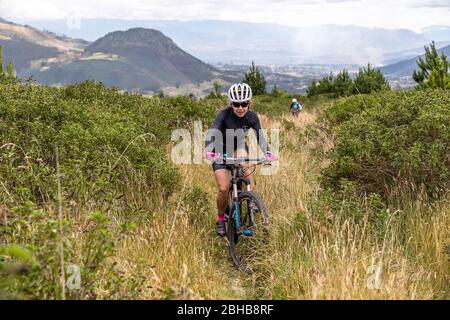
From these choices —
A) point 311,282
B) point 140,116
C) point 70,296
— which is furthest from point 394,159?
point 140,116

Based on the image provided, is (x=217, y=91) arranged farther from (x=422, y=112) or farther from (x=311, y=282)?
(x=311, y=282)

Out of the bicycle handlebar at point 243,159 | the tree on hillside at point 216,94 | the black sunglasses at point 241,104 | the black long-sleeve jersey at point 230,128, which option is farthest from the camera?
the tree on hillside at point 216,94

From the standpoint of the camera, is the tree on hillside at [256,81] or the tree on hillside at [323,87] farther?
the tree on hillside at [256,81]

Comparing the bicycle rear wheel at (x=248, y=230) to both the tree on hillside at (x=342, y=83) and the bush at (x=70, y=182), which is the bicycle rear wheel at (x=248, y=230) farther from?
the tree on hillside at (x=342, y=83)

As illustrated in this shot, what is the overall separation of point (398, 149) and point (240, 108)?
2.28 metres

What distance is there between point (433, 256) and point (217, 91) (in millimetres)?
33328

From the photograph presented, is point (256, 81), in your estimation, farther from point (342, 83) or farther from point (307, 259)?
point (307, 259)

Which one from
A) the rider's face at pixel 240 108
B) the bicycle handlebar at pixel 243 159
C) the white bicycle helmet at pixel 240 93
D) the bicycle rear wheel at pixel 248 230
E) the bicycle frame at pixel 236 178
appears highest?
the white bicycle helmet at pixel 240 93

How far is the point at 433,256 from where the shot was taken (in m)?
5.02

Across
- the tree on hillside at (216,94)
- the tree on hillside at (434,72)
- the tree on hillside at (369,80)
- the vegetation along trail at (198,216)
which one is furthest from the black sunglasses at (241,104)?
the tree on hillside at (216,94)

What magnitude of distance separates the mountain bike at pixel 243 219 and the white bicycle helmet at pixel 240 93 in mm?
835

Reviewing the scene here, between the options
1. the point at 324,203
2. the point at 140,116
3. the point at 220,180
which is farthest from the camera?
the point at 140,116

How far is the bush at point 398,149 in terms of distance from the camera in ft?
20.4
